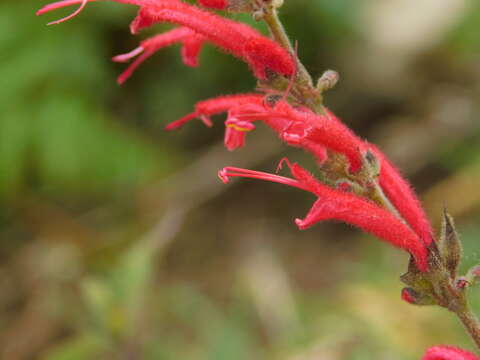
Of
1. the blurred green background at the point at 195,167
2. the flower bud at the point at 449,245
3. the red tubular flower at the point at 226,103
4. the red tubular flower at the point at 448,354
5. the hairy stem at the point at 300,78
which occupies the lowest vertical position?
the blurred green background at the point at 195,167

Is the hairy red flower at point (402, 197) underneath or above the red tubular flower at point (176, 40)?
underneath

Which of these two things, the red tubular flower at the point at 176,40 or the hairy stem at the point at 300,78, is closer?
the hairy stem at the point at 300,78

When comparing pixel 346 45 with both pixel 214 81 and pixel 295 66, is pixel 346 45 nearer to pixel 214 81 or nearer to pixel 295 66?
pixel 214 81

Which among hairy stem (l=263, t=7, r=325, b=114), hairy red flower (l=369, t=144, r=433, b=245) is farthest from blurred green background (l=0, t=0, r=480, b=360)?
hairy stem (l=263, t=7, r=325, b=114)

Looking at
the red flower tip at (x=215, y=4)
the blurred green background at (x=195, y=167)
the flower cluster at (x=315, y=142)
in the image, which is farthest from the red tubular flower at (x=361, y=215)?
the blurred green background at (x=195, y=167)

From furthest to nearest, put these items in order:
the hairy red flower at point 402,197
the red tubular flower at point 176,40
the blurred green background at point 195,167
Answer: the blurred green background at point 195,167
the red tubular flower at point 176,40
the hairy red flower at point 402,197

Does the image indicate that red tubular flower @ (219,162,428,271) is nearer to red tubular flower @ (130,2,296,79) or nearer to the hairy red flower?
the hairy red flower

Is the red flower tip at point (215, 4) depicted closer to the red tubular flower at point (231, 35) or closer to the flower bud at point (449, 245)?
the red tubular flower at point (231, 35)
